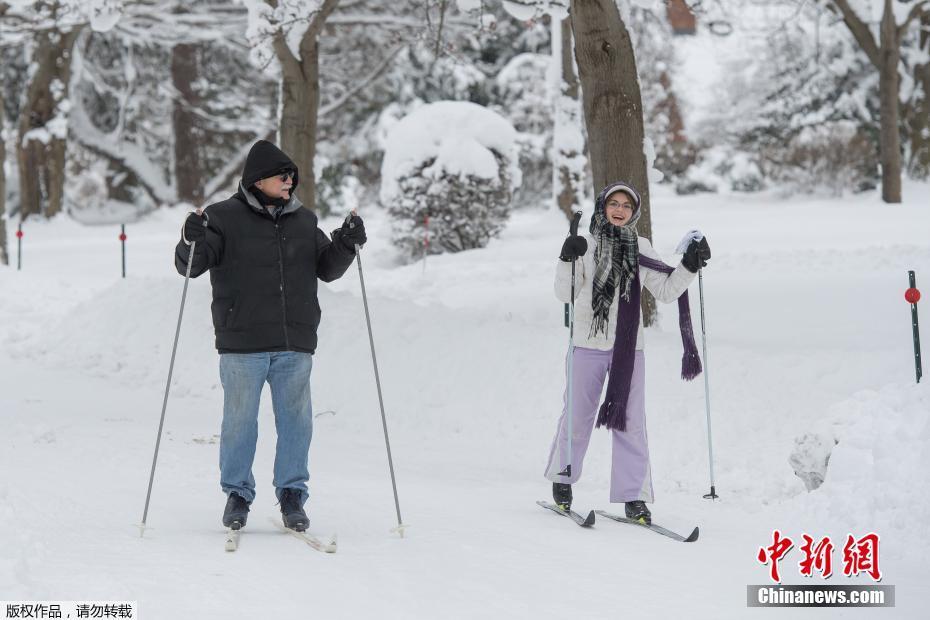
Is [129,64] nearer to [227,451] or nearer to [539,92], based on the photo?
[539,92]

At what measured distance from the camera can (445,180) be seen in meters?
19.3

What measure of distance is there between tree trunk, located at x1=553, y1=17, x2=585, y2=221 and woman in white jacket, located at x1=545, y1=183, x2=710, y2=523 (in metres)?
16.0

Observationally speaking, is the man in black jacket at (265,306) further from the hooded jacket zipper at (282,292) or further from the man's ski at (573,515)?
the man's ski at (573,515)

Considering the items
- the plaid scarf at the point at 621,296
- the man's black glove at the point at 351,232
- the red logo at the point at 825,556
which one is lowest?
the red logo at the point at 825,556

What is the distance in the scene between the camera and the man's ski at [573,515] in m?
5.95

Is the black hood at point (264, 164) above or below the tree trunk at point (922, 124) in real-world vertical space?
below

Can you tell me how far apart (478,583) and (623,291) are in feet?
6.93

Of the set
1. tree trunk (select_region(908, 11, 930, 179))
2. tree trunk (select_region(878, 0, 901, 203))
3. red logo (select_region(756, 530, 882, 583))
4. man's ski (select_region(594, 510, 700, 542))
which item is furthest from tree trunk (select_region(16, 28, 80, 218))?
red logo (select_region(756, 530, 882, 583))

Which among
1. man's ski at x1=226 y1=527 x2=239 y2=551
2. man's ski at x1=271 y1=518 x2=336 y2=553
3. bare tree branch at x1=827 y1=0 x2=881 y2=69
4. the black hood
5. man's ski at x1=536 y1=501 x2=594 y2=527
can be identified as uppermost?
bare tree branch at x1=827 y1=0 x2=881 y2=69

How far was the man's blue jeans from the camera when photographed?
542 cm

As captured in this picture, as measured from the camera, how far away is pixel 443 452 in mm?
8727

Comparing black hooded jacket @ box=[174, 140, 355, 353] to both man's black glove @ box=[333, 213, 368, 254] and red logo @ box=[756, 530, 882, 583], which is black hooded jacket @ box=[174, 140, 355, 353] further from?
red logo @ box=[756, 530, 882, 583]

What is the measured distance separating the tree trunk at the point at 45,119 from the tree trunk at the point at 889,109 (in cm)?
1820

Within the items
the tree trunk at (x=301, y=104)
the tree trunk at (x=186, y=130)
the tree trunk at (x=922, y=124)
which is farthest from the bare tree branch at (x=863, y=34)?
the tree trunk at (x=186, y=130)
